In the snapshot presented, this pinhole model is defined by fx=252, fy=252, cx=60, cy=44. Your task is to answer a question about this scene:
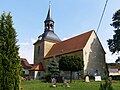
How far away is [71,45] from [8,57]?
147 feet

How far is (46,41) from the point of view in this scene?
221 feet

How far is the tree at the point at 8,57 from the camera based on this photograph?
1361 cm

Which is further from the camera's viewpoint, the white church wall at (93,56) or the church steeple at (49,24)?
the church steeple at (49,24)

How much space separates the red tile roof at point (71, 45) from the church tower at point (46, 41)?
4.79ft

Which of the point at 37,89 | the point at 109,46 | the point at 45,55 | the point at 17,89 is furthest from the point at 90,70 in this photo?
the point at 17,89

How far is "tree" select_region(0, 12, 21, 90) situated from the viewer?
13.6m

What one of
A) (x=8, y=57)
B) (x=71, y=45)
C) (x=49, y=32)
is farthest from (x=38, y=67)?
(x=8, y=57)

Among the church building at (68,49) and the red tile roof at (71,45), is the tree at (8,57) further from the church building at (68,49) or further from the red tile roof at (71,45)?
the red tile roof at (71,45)

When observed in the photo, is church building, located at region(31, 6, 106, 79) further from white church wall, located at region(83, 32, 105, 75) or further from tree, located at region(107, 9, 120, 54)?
tree, located at region(107, 9, 120, 54)

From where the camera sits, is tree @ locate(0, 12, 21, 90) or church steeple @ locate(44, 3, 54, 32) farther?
church steeple @ locate(44, 3, 54, 32)

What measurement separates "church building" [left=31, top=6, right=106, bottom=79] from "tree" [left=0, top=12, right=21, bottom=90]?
36672mm

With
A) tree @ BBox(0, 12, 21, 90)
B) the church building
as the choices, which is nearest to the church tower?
the church building

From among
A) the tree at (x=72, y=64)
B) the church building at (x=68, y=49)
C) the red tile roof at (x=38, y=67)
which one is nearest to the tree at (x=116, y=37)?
the church building at (x=68, y=49)

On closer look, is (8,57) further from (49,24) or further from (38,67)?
(49,24)
